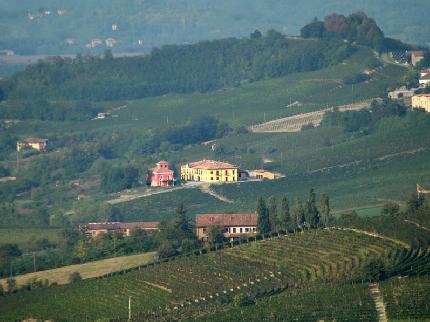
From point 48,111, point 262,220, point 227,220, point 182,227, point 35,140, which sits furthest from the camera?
point 48,111

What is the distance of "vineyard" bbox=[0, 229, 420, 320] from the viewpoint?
198 feet

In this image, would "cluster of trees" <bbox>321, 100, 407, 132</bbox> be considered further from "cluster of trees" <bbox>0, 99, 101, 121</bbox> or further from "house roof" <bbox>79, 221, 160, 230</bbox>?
"house roof" <bbox>79, 221, 160, 230</bbox>

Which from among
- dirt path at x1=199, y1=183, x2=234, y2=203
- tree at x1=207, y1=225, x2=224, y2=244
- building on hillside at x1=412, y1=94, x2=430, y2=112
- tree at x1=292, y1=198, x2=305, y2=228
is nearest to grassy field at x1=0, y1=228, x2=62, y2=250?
dirt path at x1=199, y1=183, x2=234, y2=203

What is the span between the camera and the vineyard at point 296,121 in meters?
107

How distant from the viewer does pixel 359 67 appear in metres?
118

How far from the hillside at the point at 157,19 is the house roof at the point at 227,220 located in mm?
88756

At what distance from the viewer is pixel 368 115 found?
10256 centimetres

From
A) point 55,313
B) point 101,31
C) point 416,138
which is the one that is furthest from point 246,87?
point 55,313

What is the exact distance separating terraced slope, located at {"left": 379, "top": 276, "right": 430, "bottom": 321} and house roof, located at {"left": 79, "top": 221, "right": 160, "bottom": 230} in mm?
21804

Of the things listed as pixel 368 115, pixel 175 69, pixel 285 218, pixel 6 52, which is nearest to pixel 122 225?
pixel 285 218

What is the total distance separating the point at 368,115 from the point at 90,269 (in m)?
34.9

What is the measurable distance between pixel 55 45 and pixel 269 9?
21.2 meters

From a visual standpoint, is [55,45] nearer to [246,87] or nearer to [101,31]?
[101,31]

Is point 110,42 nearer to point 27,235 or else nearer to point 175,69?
point 175,69
